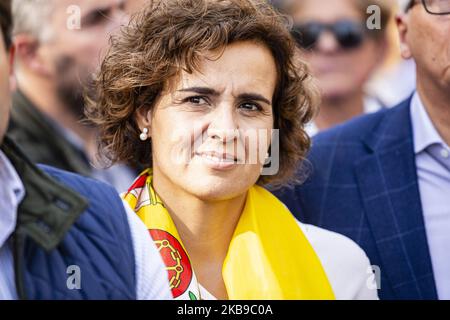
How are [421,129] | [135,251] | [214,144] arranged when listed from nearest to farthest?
[135,251] < [214,144] < [421,129]

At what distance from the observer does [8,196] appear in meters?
2.06

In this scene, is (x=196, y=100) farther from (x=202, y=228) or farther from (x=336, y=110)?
(x=336, y=110)

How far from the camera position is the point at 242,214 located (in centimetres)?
263

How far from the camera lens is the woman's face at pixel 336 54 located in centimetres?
417

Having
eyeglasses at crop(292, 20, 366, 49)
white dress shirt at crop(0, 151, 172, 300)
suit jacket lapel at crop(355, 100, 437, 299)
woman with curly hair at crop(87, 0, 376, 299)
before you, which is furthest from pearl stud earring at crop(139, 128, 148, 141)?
eyeglasses at crop(292, 20, 366, 49)

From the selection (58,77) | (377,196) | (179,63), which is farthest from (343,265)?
(58,77)

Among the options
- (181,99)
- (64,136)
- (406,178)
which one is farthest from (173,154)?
(64,136)

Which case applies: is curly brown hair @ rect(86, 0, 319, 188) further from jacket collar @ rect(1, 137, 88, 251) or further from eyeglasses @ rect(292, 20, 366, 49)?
eyeglasses @ rect(292, 20, 366, 49)

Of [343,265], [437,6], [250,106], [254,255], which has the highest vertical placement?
[437,6]

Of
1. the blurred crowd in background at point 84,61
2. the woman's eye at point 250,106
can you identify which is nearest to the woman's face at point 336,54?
Answer: the blurred crowd in background at point 84,61

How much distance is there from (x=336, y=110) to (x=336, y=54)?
0.35 metres

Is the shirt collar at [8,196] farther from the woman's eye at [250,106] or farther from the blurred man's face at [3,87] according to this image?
the woman's eye at [250,106]
